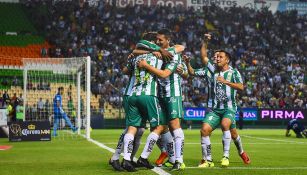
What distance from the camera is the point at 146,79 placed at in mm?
9156

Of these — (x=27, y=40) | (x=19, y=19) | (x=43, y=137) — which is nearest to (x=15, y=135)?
(x=43, y=137)

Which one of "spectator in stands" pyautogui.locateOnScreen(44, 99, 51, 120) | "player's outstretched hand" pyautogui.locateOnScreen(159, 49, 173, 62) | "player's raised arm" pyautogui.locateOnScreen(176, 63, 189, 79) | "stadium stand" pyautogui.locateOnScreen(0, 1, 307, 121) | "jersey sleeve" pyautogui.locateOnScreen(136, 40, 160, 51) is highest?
"stadium stand" pyautogui.locateOnScreen(0, 1, 307, 121)

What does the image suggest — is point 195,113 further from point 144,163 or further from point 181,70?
point 144,163

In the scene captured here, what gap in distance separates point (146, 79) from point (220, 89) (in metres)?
2.38

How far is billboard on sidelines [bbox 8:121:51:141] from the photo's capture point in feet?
64.7

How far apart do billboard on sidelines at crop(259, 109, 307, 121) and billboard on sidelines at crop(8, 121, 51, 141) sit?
71.1 feet

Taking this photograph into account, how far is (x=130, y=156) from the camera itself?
29.8 ft

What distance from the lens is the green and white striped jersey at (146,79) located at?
912 centimetres

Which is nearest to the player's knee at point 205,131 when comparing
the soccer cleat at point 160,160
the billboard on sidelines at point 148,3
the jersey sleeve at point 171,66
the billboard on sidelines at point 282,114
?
the soccer cleat at point 160,160

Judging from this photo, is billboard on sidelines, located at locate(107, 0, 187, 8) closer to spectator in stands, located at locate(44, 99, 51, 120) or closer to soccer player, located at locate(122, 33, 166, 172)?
spectator in stands, located at locate(44, 99, 51, 120)

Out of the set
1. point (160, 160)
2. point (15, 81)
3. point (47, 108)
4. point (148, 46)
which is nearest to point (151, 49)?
point (148, 46)

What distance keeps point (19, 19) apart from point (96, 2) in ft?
20.6

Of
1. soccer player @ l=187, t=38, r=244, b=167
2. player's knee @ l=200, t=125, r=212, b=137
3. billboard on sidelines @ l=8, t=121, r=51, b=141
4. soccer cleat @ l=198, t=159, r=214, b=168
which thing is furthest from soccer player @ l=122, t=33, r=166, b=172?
billboard on sidelines @ l=8, t=121, r=51, b=141

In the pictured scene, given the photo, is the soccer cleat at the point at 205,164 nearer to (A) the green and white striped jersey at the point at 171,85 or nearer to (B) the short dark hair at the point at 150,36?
(A) the green and white striped jersey at the point at 171,85
